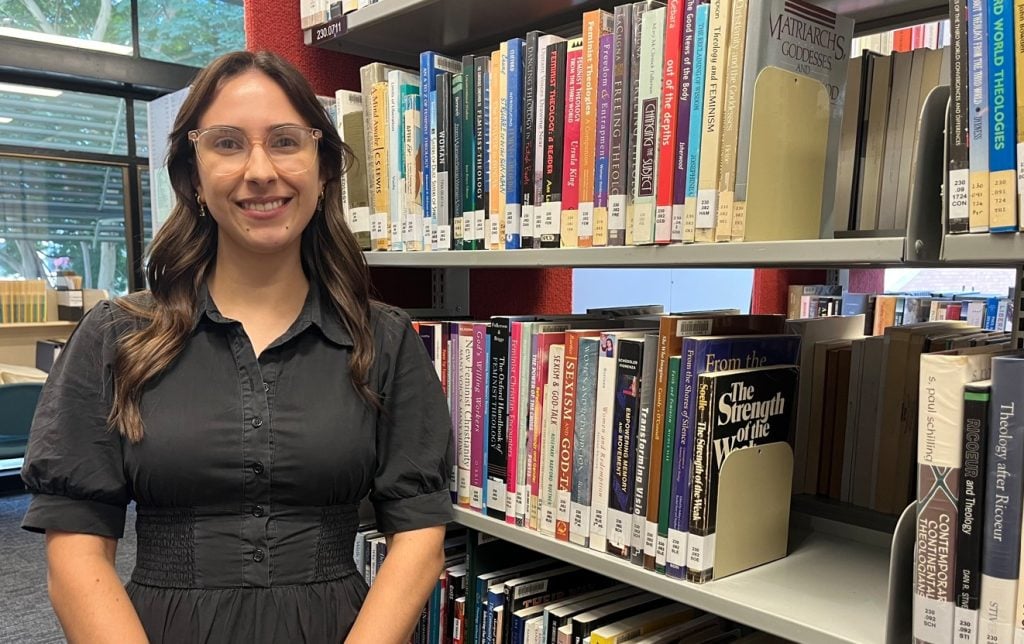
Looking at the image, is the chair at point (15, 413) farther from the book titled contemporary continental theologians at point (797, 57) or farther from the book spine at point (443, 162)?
the book titled contemporary continental theologians at point (797, 57)

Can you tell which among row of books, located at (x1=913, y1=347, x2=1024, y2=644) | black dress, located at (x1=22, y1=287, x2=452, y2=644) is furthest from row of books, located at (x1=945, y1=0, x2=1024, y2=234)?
black dress, located at (x1=22, y1=287, x2=452, y2=644)

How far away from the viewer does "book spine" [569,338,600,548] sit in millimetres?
1072

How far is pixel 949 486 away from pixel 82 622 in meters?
1.11

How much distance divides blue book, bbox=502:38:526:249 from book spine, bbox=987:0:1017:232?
658mm

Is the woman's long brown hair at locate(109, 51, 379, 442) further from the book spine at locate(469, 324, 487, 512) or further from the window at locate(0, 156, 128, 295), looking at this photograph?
the window at locate(0, 156, 128, 295)

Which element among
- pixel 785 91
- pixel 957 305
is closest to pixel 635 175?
pixel 785 91

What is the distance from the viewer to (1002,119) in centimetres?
70

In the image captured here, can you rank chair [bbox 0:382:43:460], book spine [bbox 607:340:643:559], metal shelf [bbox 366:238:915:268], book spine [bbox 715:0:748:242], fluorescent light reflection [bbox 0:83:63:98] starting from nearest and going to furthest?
1. metal shelf [bbox 366:238:915:268]
2. book spine [bbox 715:0:748:242]
3. book spine [bbox 607:340:643:559]
4. chair [bbox 0:382:43:460]
5. fluorescent light reflection [bbox 0:83:63:98]

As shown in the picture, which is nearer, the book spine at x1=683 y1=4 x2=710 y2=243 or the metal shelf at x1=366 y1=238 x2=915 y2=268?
the metal shelf at x1=366 y1=238 x2=915 y2=268

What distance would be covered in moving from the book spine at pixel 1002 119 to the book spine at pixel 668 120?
0.35 m

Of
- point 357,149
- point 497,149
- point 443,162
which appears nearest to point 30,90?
point 357,149

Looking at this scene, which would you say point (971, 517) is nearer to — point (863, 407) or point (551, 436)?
point (863, 407)

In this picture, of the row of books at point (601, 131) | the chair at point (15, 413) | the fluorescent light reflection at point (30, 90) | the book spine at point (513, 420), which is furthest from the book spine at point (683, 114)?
the fluorescent light reflection at point (30, 90)

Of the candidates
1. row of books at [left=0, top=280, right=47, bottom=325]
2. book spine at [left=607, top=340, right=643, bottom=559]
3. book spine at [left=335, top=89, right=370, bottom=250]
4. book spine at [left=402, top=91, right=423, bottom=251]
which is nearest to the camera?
book spine at [left=607, top=340, right=643, bottom=559]
